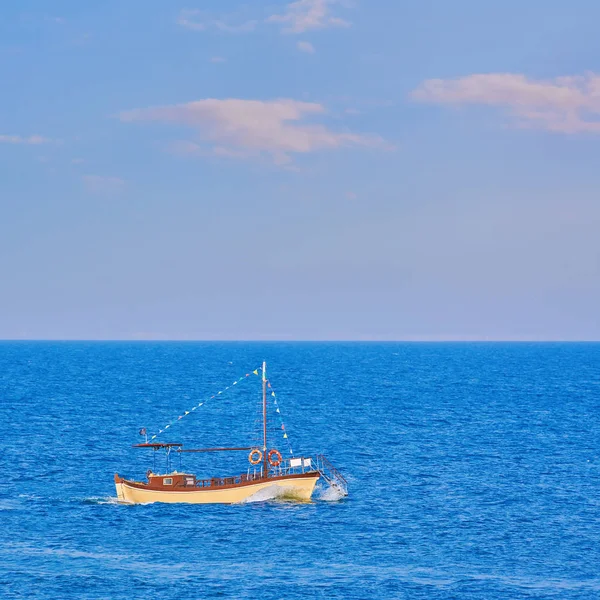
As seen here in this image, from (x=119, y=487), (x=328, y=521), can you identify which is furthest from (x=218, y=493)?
(x=328, y=521)

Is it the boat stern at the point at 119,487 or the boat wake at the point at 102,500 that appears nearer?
the boat wake at the point at 102,500

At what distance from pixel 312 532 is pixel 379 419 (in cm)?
7853

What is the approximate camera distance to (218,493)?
294 ft

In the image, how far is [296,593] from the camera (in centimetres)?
6319

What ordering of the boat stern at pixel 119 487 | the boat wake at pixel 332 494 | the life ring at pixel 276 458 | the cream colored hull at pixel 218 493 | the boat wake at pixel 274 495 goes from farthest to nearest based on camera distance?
1. the life ring at pixel 276 458
2. the boat wake at pixel 332 494
3. the boat wake at pixel 274 495
4. the boat stern at pixel 119 487
5. the cream colored hull at pixel 218 493

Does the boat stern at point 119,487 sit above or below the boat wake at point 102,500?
above

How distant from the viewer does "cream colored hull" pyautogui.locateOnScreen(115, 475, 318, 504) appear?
89406 mm

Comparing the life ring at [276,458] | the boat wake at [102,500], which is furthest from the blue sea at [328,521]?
the life ring at [276,458]

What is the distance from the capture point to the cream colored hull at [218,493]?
89406mm

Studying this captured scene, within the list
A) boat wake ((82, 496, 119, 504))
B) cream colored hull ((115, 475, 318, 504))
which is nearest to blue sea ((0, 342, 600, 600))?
boat wake ((82, 496, 119, 504))

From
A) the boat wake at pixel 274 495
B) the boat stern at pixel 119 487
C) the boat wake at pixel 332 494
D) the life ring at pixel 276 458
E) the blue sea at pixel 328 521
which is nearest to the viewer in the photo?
the blue sea at pixel 328 521

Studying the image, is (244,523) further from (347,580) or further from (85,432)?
(85,432)

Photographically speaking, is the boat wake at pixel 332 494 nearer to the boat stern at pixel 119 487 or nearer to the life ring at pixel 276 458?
the life ring at pixel 276 458

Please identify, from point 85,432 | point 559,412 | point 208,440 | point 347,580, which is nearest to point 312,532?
point 347,580
